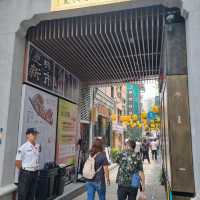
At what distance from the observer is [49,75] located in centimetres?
698

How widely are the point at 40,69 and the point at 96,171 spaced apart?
3172 millimetres

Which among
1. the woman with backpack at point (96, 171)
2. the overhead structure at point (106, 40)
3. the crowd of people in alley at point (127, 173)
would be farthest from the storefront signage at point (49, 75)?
the crowd of people in alley at point (127, 173)

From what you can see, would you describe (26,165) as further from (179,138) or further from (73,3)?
(73,3)

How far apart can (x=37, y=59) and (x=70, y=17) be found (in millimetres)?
1669

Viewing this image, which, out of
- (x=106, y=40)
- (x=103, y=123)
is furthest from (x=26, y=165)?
(x=103, y=123)

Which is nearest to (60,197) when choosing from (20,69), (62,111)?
(62,111)

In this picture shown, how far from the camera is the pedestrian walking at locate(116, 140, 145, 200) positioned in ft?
14.1

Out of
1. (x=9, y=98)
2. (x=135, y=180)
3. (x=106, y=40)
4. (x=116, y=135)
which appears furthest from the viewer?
(x=116, y=135)

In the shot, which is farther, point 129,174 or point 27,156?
point 27,156

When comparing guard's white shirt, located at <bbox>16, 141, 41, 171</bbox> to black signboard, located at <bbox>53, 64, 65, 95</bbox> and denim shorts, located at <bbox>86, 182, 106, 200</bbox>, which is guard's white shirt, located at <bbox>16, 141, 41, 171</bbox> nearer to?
denim shorts, located at <bbox>86, 182, 106, 200</bbox>

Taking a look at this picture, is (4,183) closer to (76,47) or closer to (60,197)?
(60,197)

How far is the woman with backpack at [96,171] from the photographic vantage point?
15.9 ft

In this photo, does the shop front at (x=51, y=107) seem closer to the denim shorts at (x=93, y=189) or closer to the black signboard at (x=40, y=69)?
the black signboard at (x=40, y=69)

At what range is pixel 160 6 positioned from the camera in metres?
4.86
